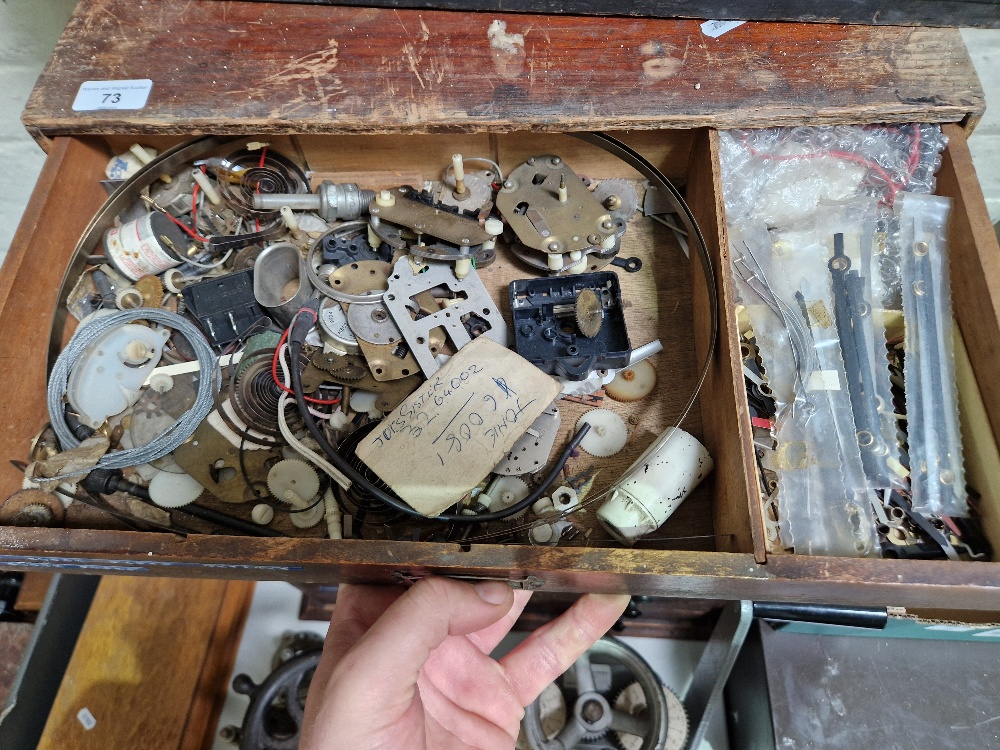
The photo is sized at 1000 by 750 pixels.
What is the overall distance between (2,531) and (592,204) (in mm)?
1087

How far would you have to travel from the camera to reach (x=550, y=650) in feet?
4.07

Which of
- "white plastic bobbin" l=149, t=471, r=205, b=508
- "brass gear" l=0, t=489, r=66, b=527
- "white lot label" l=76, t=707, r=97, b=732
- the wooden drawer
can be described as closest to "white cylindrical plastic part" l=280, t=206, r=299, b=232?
the wooden drawer

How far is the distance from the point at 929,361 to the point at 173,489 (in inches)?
50.0

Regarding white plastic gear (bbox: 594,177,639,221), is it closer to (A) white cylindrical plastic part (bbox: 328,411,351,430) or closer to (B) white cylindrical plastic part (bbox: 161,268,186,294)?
(A) white cylindrical plastic part (bbox: 328,411,351,430)

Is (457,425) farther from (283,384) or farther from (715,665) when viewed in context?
(715,665)

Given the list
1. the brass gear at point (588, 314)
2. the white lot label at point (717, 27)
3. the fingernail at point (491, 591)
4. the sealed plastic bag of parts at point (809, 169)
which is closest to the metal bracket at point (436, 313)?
the brass gear at point (588, 314)

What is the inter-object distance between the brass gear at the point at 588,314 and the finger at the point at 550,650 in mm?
532

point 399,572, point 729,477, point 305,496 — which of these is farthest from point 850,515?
point 305,496

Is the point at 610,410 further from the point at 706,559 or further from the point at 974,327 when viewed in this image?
the point at 974,327

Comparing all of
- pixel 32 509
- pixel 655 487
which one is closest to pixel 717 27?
pixel 655 487

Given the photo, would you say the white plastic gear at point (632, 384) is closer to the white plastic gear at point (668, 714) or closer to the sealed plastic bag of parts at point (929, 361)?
the sealed plastic bag of parts at point (929, 361)

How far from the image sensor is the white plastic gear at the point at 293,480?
108 centimetres

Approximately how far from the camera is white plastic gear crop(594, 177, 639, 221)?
1260 millimetres

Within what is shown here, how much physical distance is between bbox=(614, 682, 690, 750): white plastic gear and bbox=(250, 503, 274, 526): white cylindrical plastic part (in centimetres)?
85
